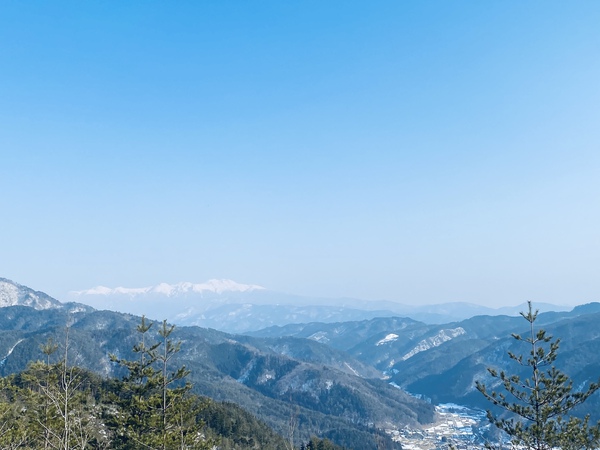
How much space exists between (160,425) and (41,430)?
36.7 ft

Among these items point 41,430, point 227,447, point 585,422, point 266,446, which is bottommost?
point 266,446

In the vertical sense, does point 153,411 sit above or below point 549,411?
below

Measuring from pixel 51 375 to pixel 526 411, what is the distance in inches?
1611

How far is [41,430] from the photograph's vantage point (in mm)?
38594

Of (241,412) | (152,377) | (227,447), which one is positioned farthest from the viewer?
(241,412)

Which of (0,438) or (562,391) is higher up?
(562,391)

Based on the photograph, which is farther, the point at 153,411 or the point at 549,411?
the point at 153,411

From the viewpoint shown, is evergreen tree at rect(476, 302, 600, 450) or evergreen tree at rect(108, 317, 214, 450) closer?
evergreen tree at rect(476, 302, 600, 450)

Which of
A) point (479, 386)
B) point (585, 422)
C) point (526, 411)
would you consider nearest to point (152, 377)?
point (479, 386)

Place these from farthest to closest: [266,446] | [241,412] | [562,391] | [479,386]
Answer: [241,412]
[266,446]
[479,386]
[562,391]

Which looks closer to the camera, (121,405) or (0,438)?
(0,438)

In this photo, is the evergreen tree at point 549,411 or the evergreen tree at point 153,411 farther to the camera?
the evergreen tree at point 153,411

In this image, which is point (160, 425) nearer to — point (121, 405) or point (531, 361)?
point (121, 405)

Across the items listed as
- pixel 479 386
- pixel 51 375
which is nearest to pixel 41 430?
pixel 51 375
